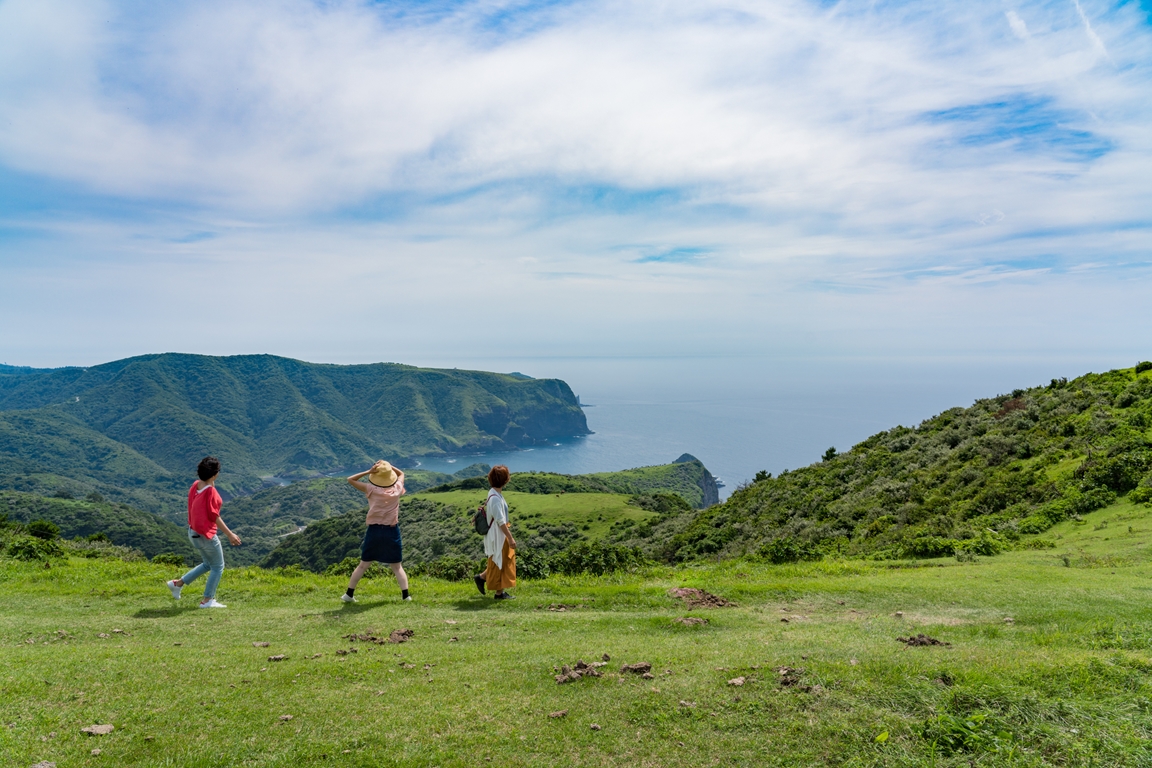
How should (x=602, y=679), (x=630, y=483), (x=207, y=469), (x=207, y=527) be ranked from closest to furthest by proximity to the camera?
1. (x=602, y=679)
2. (x=207, y=469)
3. (x=207, y=527)
4. (x=630, y=483)

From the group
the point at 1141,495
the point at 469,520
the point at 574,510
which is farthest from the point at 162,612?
the point at 574,510

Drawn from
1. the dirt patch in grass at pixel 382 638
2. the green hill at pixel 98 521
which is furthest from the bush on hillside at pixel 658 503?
the green hill at pixel 98 521

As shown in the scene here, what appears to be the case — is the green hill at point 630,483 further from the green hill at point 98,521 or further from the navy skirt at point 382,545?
the navy skirt at point 382,545

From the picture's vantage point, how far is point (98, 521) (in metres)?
105

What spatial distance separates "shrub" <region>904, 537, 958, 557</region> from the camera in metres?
14.0


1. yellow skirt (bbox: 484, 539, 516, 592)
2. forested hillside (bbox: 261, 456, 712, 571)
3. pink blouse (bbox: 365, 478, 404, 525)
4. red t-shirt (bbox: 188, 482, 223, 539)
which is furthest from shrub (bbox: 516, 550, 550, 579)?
forested hillside (bbox: 261, 456, 712, 571)

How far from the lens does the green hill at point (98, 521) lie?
100 metres

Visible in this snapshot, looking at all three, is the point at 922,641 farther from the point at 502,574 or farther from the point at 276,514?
the point at 276,514

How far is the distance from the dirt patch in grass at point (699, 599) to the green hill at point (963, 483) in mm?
5199

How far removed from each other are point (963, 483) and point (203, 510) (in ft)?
72.3

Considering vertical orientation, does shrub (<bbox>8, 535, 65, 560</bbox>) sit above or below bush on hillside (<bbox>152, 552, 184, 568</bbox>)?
above

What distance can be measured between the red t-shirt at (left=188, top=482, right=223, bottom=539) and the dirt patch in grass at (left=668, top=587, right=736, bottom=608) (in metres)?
8.07

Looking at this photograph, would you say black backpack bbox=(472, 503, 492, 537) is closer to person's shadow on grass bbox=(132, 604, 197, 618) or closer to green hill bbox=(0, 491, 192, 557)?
person's shadow on grass bbox=(132, 604, 197, 618)

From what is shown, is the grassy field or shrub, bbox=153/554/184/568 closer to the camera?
the grassy field
